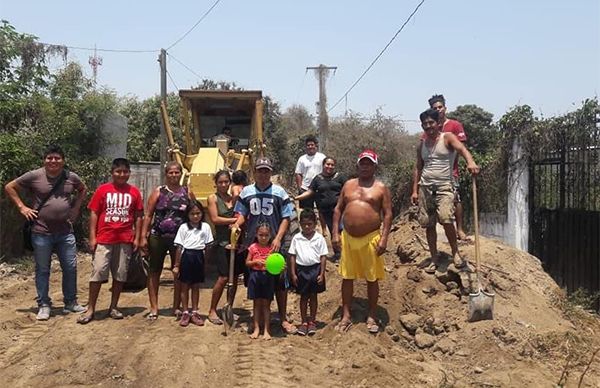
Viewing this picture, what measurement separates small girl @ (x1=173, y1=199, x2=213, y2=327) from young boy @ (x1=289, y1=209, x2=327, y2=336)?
1002mm

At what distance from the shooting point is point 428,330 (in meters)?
6.42

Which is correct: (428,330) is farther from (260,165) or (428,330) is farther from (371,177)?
(260,165)

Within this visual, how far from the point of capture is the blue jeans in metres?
6.73

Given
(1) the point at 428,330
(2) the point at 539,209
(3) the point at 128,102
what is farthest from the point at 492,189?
(3) the point at 128,102

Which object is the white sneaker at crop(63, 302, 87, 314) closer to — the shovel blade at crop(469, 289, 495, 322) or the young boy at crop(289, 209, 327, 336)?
the young boy at crop(289, 209, 327, 336)

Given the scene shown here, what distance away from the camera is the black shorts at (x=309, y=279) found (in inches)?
243

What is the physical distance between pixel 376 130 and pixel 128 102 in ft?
40.2

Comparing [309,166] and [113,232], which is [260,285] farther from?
[309,166]

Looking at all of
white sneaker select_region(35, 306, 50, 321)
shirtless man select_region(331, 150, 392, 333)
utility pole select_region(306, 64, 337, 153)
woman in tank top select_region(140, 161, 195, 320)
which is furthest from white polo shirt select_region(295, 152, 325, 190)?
Answer: utility pole select_region(306, 64, 337, 153)

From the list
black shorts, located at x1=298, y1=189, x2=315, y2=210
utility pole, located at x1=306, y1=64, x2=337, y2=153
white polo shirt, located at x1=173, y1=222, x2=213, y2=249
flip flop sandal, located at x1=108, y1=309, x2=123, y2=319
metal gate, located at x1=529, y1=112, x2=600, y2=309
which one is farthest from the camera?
utility pole, located at x1=306, y1=64, x2=337, y2=153

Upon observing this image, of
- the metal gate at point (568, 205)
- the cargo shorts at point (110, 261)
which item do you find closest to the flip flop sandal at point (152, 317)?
the cargo shorts at point (110, 261)

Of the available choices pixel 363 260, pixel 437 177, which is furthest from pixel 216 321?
pixel 437 177

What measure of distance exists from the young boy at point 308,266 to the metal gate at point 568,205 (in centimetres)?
497

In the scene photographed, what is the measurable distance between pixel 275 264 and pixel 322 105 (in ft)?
68.8
